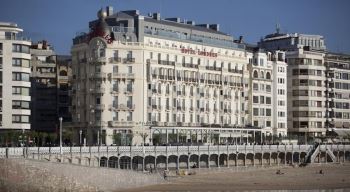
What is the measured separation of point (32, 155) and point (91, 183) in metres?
15.7

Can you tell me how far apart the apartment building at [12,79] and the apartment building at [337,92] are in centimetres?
7862

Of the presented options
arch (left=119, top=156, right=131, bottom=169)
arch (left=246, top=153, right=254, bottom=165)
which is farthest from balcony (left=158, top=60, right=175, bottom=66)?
arch (left=119, top=156, right=131, bottom=169)

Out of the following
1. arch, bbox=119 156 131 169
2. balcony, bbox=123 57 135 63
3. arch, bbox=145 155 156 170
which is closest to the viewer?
arch, bbox=119 156 131 169

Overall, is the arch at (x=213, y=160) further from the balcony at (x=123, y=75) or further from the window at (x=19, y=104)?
the window at (x=19, y=104)

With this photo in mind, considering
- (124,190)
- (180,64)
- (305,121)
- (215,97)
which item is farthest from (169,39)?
(124,190)

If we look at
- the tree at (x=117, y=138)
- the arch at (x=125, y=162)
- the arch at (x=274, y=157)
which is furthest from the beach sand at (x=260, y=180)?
the tree at (x=117, y=138)

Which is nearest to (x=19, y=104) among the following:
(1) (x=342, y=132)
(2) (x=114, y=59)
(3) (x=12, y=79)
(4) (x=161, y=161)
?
(3) (x=12, y=79)

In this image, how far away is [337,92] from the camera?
18950 cm

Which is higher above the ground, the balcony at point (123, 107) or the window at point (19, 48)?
the window at point (19, 48)

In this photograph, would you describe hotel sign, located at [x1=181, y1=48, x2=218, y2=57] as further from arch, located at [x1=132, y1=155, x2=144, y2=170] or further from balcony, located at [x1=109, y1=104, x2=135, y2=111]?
arch, located at [x1=132, y1=155, x2=144, y2=170]

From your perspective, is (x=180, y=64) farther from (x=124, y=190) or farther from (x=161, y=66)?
(x=124, y=190)

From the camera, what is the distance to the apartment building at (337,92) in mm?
187750

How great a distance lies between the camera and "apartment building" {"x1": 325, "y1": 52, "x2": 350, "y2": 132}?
18775 centimetres

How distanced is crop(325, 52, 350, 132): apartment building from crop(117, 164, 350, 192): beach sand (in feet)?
161
